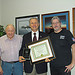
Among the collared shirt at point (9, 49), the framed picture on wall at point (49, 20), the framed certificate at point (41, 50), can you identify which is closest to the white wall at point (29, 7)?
the framed picture on wall at point (49, 20)

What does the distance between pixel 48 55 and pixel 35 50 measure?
0.80 feet

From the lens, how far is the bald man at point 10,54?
213 cm

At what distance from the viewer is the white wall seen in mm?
2769

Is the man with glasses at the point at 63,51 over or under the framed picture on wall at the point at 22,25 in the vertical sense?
under

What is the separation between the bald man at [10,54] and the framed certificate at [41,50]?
15.5 inches

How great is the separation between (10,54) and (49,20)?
1.41m

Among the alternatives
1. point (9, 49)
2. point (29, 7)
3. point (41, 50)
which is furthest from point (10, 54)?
point (29, 7)

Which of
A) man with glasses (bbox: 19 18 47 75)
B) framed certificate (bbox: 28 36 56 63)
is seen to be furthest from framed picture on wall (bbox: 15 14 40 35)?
framed certificate (bbox: 28 36 56 63)

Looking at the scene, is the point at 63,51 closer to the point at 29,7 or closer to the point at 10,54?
the point at 10,54

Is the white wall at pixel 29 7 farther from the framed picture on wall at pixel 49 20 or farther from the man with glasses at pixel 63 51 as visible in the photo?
the man with glasses at pixel 63 51

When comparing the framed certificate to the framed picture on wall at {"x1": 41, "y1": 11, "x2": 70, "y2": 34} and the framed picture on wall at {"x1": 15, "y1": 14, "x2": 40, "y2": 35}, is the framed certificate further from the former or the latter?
the framed picture on wall at {"x1": 15, "y1": 14, "x2": 40, "y2": 35}

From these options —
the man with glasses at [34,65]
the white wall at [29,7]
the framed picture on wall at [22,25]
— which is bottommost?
the man with glasses at [34,65]

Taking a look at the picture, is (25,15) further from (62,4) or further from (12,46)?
(12,46)

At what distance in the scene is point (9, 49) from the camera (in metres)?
2.15
